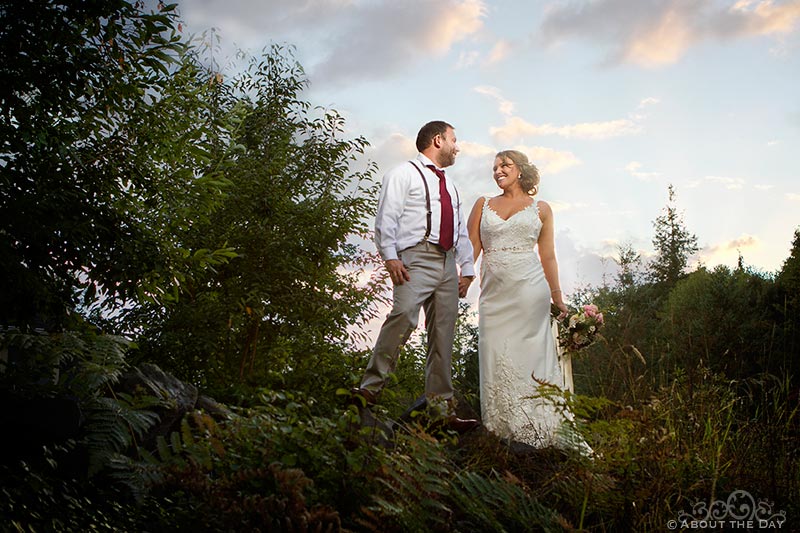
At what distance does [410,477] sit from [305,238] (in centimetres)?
787

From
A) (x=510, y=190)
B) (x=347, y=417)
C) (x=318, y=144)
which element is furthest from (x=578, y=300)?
(x=347, y=417)

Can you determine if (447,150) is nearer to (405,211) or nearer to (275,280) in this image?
(405,211)

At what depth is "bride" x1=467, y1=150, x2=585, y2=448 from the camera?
23.5ft

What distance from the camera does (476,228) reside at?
7.55 meters

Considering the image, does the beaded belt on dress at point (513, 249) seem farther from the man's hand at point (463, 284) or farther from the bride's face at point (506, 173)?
the bride's face at point (506, 173)

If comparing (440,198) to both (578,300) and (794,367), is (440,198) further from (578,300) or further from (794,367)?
(578,300)

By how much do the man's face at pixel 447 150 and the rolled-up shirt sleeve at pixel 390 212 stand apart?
0.47 metres

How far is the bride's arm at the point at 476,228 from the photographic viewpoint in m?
7.55

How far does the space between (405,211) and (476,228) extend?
985 millimetres

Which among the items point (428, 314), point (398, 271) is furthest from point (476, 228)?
point (398, 271)

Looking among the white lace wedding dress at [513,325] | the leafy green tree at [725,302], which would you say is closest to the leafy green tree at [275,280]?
the white lace wedding dress at [513,325]

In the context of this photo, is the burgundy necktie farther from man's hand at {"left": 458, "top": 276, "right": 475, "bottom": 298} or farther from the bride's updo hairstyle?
the bride's updo hairstyle

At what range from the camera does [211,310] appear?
1034cm

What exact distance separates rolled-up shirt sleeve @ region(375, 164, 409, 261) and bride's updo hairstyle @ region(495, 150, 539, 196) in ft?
3.85
